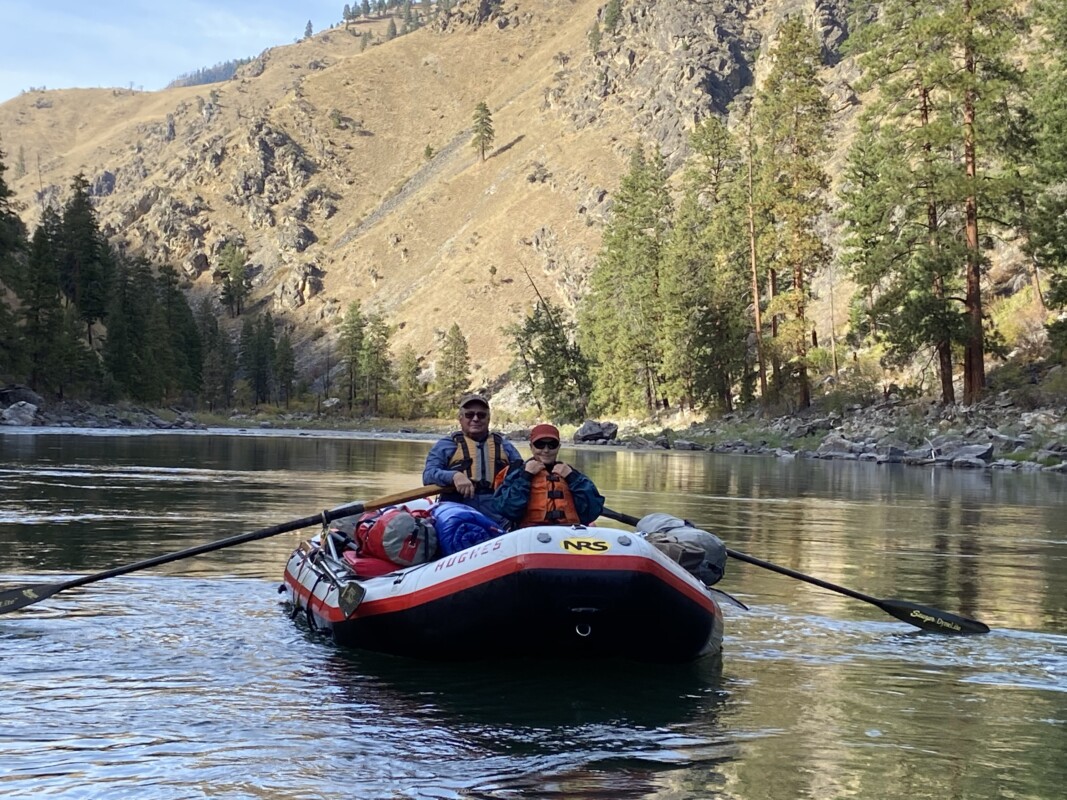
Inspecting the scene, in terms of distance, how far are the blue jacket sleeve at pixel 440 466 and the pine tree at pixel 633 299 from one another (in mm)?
54069

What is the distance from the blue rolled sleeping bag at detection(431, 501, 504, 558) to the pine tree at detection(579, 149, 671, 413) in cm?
5503

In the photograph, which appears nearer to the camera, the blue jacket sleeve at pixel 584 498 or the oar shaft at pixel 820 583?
the blue jacket sleeve at pixel 584 498

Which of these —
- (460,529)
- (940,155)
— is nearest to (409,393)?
(940,155)

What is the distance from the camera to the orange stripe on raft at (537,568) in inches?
294

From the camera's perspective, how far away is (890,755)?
621 cm

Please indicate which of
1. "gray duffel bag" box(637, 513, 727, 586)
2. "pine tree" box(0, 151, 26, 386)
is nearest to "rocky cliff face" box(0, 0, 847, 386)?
"pine tree" box(0, 151, 26, 386)

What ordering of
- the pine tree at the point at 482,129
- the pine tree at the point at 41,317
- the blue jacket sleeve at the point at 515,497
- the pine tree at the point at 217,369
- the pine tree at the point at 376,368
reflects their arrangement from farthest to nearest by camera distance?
the pine tree at the point at 482,129 → the pine tree at the point at 217,369 → the pine tree at the point at 376,368 → the pine tree at the point at 41,317 → the blue jacket sleeve at the point at 515,497

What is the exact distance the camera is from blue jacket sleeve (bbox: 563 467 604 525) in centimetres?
909

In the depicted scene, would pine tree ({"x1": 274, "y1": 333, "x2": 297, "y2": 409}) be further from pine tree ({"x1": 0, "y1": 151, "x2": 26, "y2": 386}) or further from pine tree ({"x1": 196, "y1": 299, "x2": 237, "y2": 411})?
pine tree ({"x1": 0, "y1": 151, "x2": 26, "y2": 386})

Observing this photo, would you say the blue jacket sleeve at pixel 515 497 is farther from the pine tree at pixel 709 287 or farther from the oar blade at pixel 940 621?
the pine tree at pixel 709 287

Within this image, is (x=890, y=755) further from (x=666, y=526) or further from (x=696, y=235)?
(x=696, y=235)

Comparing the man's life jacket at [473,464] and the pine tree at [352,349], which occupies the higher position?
the pine tree at [352,349]

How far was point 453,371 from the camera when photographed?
107m

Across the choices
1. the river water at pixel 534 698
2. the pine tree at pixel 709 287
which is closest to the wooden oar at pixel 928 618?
the river water at pixel 534 698
